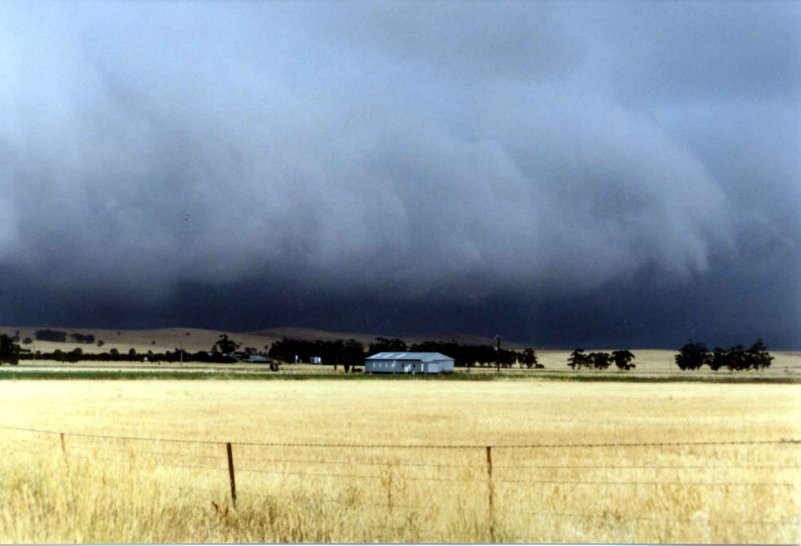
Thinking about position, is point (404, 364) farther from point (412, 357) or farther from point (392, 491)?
point (392, 491)

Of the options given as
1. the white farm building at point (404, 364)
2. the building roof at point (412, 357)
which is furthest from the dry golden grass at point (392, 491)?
the building roof at point (412, 357)

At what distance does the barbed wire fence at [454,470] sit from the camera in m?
16.4

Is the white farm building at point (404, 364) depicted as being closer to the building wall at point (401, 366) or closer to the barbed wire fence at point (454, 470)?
the building wall at point (401, 366)

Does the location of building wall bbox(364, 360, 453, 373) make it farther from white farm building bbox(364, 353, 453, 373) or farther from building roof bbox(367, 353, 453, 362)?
building roof bbox(367, 353, 453, 362)

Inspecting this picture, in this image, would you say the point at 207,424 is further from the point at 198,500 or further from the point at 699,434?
the point at 198,500

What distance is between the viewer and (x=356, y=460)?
79.4 ft

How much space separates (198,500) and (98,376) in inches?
4038

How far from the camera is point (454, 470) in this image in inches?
824

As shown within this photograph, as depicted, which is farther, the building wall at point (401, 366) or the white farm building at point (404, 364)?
the white farm building at point (404, 364)

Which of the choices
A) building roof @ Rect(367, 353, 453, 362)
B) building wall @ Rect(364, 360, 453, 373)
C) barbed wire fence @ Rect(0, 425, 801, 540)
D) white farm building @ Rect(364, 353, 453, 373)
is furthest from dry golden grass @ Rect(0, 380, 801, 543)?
building roof @ Rect(367, 353, 453, 362)

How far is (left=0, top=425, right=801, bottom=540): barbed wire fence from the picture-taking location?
16359 millimetres

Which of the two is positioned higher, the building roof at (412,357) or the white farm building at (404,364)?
the building roof at (412,357)

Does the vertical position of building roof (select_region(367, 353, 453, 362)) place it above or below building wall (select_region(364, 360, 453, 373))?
above

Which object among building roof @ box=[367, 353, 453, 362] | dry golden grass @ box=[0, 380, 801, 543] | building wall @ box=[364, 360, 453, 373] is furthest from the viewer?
building roof @ box=[367, 353, 453, 362]
